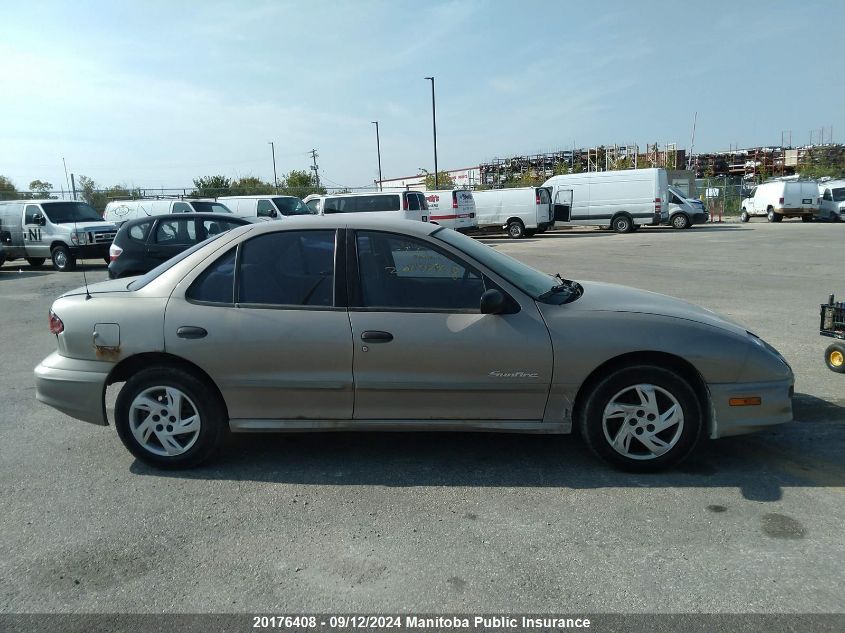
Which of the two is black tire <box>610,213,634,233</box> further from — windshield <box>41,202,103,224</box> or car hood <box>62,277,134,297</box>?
car hood <box>62,277,134,297</box>

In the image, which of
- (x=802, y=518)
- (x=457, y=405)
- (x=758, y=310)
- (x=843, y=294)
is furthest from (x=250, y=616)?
(x=843, y=294)

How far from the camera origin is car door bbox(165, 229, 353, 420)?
4.03m

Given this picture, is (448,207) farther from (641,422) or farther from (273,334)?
(641,422)


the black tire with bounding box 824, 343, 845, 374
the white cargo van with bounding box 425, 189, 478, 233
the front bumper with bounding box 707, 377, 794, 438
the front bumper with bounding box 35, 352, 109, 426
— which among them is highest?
the white cargo van with bounding box 425, 189, 478, 233

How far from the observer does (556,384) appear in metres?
3.94

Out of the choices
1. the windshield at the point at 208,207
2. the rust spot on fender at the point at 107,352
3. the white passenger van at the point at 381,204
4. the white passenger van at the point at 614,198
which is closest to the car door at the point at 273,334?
the rust spot on fender at the point at 107,352

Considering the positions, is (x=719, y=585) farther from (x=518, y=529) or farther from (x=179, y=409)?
(x=179, y=409)

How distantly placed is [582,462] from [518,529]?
3.25ft

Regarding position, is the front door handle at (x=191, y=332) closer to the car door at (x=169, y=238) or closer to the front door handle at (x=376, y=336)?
the front door handle at (x=376, y=336)

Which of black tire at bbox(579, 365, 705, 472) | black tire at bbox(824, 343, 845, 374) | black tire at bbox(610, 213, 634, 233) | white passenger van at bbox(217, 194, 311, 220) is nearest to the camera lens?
black tire at bbox(579, 365, 705, 472)

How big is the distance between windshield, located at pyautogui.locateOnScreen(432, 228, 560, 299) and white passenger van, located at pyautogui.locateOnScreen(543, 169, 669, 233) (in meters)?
25.2

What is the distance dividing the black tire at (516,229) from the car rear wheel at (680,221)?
291 inches

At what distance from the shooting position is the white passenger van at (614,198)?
27.9 m

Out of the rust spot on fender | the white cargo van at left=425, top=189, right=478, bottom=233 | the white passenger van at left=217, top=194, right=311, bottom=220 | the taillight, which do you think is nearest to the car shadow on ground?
the rust spot on fender
